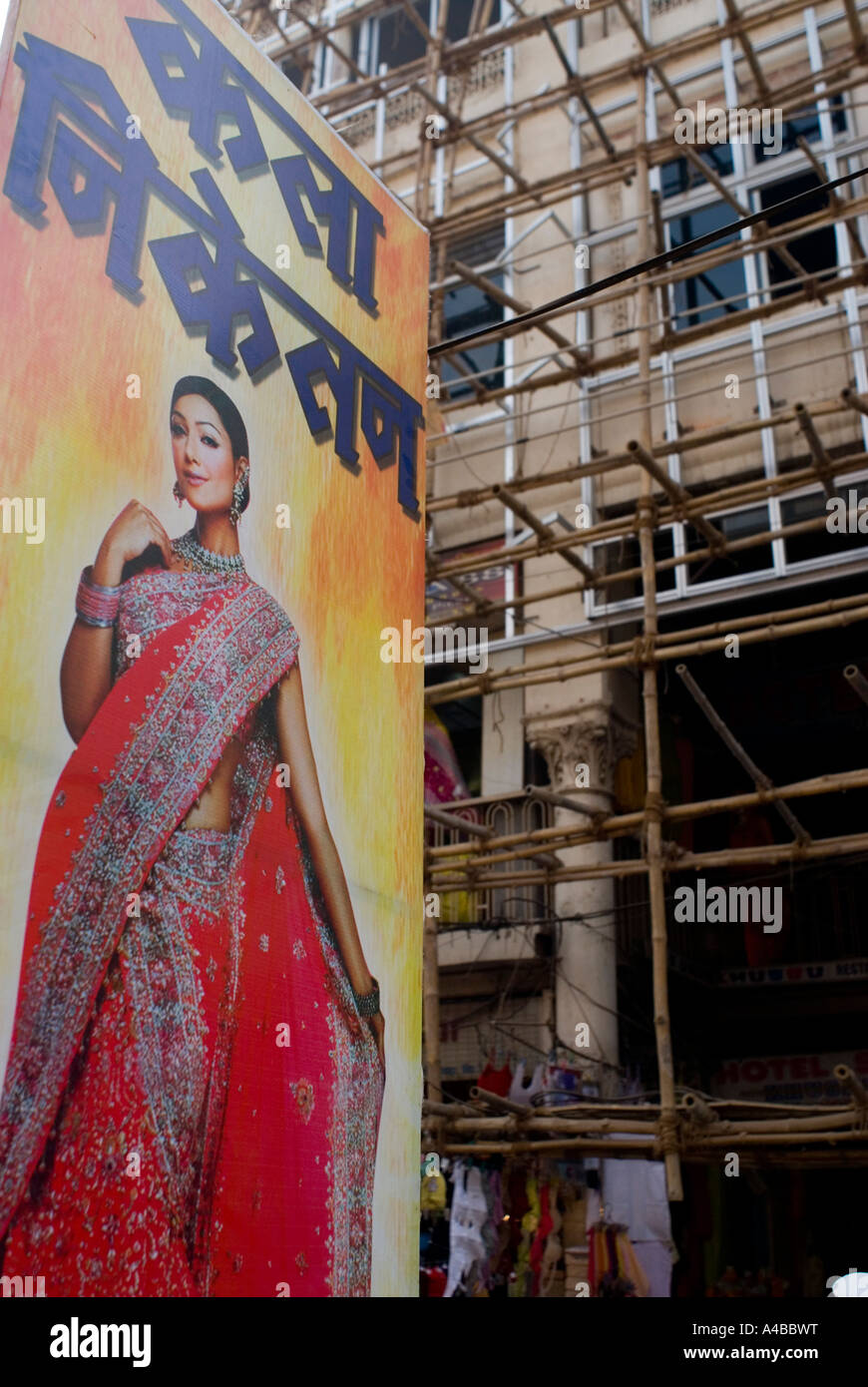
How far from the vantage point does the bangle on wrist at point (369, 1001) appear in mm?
5293

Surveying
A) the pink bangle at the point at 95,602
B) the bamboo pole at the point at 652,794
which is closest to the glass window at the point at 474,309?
the bamboo pole at the point at 652,794

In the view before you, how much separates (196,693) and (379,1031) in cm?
168

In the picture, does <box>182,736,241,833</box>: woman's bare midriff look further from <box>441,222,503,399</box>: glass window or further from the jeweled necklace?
<box>441,222,503,399</box>: glass window

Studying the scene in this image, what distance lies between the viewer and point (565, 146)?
1423 centimetres

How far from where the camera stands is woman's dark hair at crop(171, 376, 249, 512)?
195 inches

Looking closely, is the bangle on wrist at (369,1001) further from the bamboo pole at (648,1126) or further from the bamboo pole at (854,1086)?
the bamboo pole at (648,1126)

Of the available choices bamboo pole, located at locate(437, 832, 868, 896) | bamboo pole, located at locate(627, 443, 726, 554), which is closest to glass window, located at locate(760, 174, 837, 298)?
bamboo pole, located at locate(627, 443, 726, 554)

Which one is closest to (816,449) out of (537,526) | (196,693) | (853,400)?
(853,400)

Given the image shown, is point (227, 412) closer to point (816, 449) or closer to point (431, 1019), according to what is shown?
point (816, 449)

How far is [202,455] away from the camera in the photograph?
4930 mm

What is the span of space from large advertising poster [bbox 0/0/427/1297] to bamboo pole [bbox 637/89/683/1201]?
3170 mm

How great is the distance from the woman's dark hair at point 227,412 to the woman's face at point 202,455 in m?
0.02

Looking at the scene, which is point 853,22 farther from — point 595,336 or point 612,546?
point 612,546
